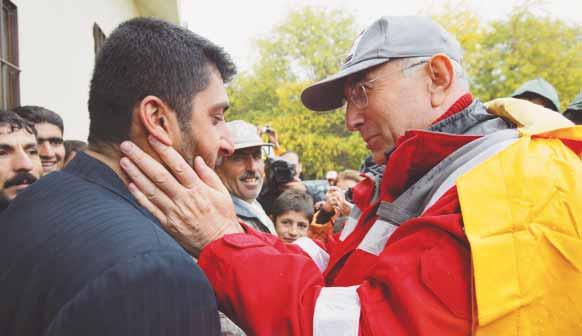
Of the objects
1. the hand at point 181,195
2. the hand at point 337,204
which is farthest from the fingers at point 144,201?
the hand at point 337,204

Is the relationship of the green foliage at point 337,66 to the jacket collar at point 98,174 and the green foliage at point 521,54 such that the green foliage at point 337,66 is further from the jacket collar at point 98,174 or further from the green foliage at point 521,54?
the jacket collar at point 98,174

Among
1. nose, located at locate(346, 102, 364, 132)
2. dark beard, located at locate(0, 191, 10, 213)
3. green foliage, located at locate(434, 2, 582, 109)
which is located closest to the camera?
nose, located at locate(346, 102, 364, 132)

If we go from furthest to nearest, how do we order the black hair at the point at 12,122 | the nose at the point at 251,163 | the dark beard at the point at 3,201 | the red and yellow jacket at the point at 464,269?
the nose at the point at 251,163 → the black hair at the point at 12,122 → the dark beard at the point at 3,201 → the red and yellow jacket at the point at 464,269

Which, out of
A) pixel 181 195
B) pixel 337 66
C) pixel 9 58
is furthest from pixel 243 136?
pixel 337 66

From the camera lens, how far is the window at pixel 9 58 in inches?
162

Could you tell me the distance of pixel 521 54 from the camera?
22297mm

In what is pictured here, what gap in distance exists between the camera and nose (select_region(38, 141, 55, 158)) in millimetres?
4207

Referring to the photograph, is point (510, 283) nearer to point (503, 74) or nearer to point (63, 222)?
point (63, 222)

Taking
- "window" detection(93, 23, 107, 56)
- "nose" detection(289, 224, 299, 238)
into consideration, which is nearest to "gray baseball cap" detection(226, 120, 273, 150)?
"nose" detection(289, 224, 299, 238)

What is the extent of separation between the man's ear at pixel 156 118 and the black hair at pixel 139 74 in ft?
0.06

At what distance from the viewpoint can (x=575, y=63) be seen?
71.3 feet

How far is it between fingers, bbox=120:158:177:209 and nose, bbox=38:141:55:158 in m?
2.99

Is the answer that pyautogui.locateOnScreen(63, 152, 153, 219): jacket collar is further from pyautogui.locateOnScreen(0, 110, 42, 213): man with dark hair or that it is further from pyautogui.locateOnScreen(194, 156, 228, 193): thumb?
pyautogui.locateOnScreen(0, 110, 42, 213): man with dark hair

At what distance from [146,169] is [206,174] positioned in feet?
0.86
